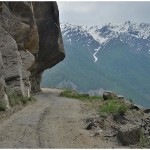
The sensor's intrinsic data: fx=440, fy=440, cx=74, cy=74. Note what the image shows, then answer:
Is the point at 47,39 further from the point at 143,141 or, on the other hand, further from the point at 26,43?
the point at 143,141

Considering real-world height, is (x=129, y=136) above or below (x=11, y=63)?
below

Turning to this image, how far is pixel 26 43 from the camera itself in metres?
59.1

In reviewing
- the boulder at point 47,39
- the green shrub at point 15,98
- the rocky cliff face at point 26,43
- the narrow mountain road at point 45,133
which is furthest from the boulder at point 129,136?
the boulder at point 47,39

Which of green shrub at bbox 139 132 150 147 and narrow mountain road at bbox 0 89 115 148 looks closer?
narrow mountain road at bbox 0 89 115 148

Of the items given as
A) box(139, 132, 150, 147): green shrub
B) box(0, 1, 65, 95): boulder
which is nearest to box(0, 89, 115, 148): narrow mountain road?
box(139, 132, 150, 147): green shrub

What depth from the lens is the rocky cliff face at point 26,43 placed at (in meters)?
40.1

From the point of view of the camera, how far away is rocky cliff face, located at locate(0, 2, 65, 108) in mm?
40141

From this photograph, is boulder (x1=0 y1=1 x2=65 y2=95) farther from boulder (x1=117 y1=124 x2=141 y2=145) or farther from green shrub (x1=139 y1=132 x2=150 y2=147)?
green shrub (x1=139 y1=132 x2=150 y2=147)

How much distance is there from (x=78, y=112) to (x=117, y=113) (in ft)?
16.6

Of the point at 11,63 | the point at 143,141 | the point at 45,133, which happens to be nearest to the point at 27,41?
the point at 11,63

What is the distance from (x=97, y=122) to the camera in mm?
27188

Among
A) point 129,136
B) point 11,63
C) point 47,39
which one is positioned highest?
point 11,63

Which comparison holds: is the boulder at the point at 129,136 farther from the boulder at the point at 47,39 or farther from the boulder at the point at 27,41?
the boulder at the point at 47,39

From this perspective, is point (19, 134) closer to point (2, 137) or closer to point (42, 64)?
point (2, 137)
